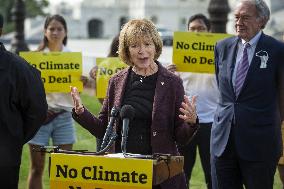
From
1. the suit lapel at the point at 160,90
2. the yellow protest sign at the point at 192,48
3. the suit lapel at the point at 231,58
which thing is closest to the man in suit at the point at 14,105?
the suit lapel at the point at 160,90

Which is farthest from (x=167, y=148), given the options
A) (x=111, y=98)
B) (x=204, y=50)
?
(x=204, y=50)

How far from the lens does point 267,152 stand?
5.14 meters

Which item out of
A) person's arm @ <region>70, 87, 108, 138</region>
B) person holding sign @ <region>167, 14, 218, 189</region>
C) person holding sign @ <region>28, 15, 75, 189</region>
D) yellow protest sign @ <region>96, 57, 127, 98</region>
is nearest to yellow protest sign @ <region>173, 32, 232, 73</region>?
person holding sign @ <region>167, 14, 218, 189</region>

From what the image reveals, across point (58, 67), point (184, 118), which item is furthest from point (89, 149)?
point (184, 118)

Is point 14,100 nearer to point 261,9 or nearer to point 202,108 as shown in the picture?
point 261,9

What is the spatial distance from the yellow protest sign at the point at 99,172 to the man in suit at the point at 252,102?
156 centimetres

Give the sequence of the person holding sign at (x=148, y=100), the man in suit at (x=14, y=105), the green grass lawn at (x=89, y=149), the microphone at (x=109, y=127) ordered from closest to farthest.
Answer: the microphone at (x=109, y=127), the person holding sign at (x=148, y=100), the man in suit at (x=14, y=105), the green grass lawn at (x=89, y=149)

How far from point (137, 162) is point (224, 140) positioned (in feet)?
5.27

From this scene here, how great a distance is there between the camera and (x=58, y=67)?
7121mm

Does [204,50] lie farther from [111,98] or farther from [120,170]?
[120,170]

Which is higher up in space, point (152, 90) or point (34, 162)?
point (152, 90)

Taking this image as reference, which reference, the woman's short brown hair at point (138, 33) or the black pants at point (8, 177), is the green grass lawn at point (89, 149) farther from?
the woman's short brown hair at point (138, 33)

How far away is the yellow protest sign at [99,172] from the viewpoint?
373cm

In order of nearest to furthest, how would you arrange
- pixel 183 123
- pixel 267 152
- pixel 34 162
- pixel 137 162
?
1. pixel 137 162
2. pixel 183 123
3. pixel 267 152
4. pixel 34 162
